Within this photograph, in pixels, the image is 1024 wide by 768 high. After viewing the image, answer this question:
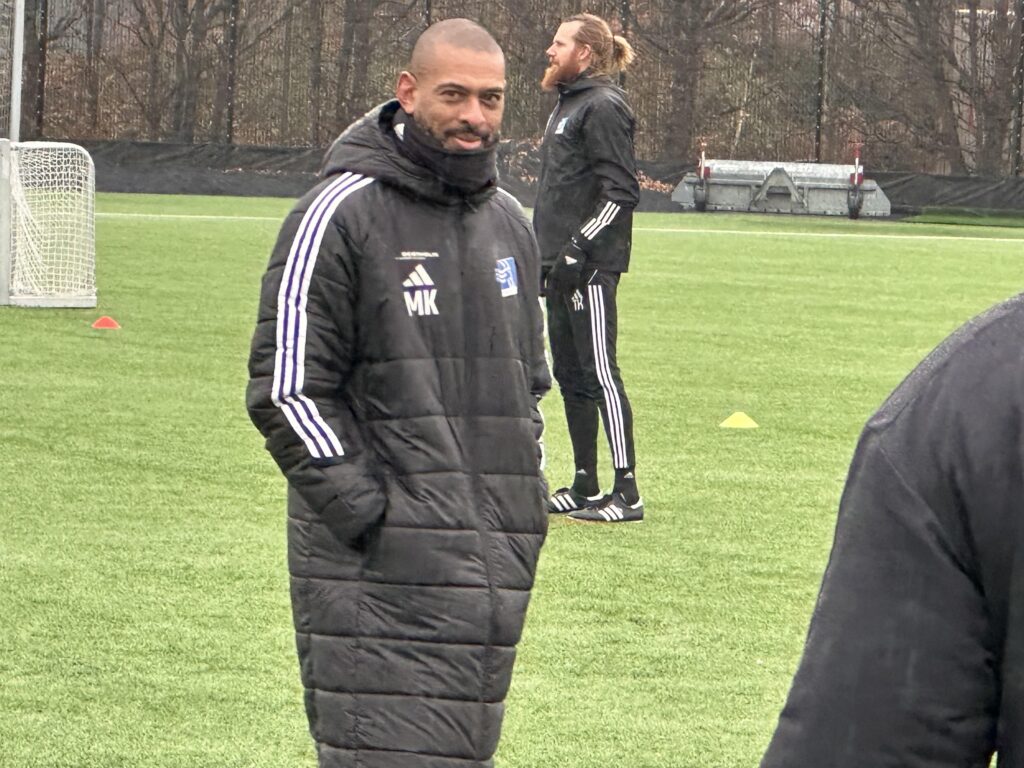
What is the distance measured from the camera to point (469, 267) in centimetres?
386

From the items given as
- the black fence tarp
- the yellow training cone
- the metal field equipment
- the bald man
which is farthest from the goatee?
the metal field equipment

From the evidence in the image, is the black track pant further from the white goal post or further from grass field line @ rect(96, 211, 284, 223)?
grass field line @ rect(96, 211, 284, 223)

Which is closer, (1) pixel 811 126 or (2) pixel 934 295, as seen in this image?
(2) pixel 934 295

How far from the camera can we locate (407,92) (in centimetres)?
397

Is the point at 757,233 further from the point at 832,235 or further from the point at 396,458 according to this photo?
the point at 396,458

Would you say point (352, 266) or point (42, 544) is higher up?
point (352, 266)

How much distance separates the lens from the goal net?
16031 millimetres

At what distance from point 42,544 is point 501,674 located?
13.3ft

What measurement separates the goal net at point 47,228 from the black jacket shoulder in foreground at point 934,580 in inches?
593

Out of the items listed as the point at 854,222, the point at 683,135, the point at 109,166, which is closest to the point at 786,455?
the point at 854,222

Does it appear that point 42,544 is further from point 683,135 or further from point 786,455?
point 683,135

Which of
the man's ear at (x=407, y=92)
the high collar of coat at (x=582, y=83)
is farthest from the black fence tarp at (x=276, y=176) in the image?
the man's ear at (x=407, y=92)

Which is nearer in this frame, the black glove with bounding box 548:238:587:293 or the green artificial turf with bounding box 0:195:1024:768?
the green artificial turf with bounding box 0:195:1024:768

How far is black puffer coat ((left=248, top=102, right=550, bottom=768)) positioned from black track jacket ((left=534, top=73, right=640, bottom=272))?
3.82 meters
